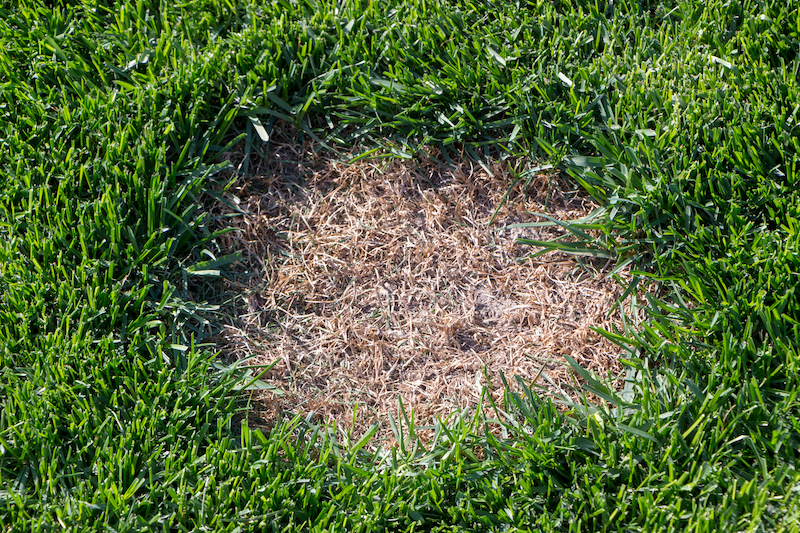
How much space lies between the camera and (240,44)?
8.92ft

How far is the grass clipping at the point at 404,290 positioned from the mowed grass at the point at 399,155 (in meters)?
0.11

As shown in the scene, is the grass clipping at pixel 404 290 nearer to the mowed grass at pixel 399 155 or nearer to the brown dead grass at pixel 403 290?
the brown dead grass at pixel 403 290

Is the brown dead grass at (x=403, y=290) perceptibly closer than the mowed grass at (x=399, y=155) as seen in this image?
No

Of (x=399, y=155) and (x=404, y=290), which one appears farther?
(x=399, y=155)

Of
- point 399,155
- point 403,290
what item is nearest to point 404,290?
point 403,290

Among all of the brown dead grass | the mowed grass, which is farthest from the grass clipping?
the mowed grass

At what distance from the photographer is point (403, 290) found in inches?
99.3

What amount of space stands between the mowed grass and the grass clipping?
110 millimetres

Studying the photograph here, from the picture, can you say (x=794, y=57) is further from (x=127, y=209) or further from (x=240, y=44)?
(x=127, y=209)

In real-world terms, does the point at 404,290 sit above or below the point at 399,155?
below

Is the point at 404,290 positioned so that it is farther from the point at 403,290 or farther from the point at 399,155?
the point at 399,155

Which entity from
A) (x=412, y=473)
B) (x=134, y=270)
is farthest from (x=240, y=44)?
(x=412, y=473)

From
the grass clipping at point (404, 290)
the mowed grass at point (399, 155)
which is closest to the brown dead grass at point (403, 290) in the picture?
the grass clipping at point (404, 290)

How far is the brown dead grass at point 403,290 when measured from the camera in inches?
93.7
